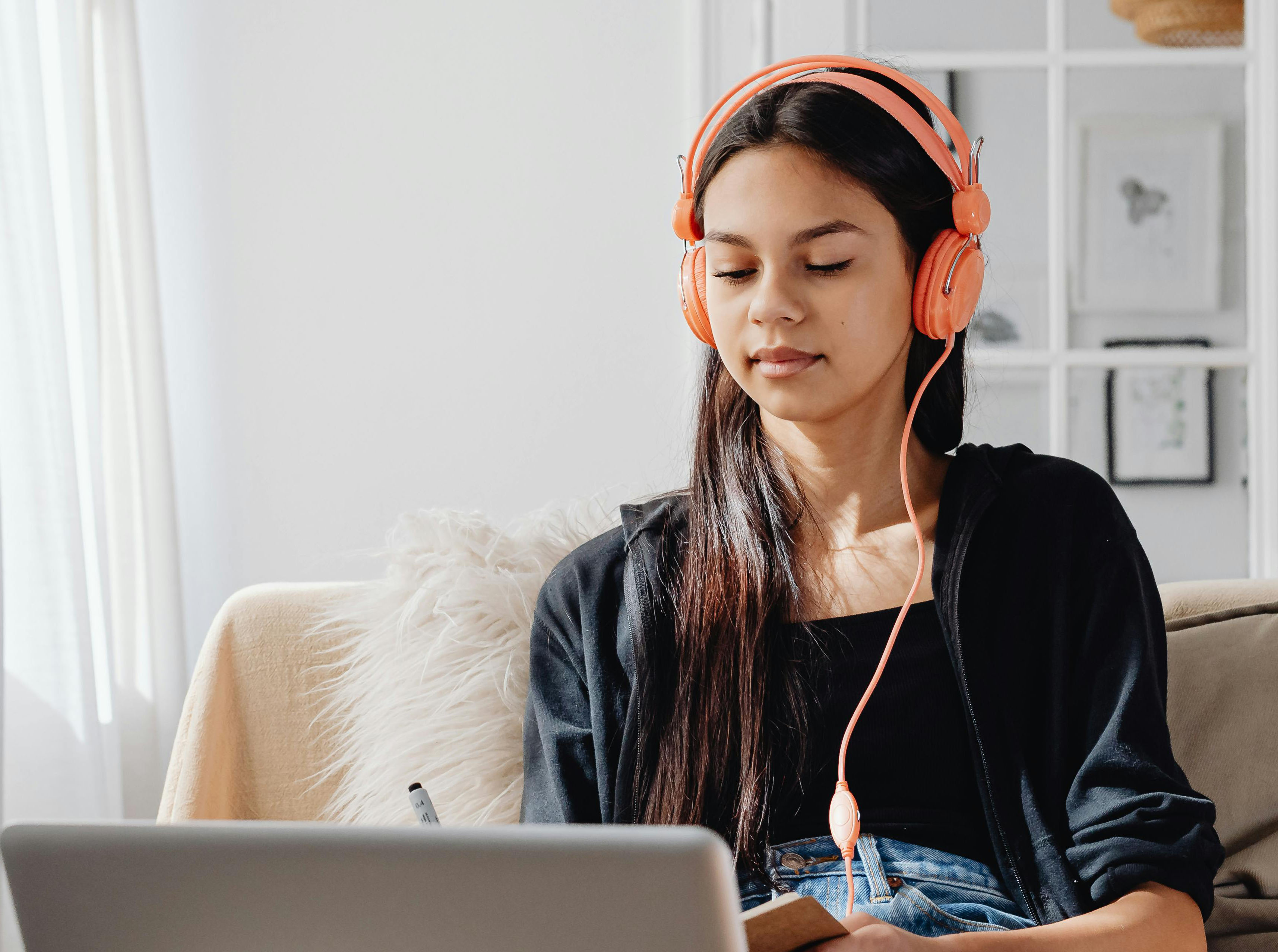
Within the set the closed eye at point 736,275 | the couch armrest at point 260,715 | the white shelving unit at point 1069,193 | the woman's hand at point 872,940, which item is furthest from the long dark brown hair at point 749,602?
the white shelving unit at point 1069,193

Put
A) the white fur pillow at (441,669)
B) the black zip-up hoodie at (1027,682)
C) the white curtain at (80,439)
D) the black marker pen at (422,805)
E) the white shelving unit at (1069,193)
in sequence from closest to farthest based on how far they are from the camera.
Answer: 1. the black marker pen at (422,805)
2. the black zip-up hoodie at (1027,682)
3. the white fur pillow at (441,669)
4. the white curtain at (80,439)
5. the white shelving unit at (1069,193)

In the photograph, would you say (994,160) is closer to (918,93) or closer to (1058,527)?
(918,93)

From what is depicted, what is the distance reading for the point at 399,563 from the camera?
4.11 feet

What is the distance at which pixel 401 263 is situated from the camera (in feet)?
6.49

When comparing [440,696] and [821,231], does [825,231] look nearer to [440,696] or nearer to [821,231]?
[821,231]

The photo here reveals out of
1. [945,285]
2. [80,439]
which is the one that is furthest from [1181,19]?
[80,439]

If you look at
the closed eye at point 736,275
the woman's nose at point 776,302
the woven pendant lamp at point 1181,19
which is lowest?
the woman's nose at point 776,302

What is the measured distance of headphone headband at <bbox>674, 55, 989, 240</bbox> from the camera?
3.24 ft

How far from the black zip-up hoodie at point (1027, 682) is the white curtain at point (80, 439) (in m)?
0.81

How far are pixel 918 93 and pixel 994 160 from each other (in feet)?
2.96

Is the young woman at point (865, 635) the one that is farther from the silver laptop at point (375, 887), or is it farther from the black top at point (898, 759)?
the silver laptop at point (375, 887)

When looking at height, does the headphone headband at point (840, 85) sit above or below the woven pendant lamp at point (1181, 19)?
below

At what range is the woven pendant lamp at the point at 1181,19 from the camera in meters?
1.82

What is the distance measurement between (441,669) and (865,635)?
1.54 feet
